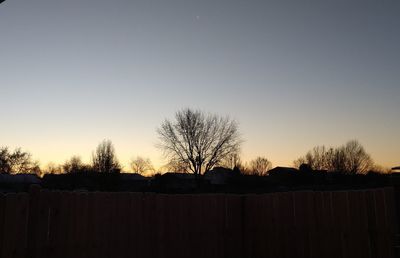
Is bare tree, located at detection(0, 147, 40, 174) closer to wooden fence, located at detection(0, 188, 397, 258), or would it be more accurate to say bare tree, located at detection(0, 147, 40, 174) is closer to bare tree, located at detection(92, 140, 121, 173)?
bare tree, located at detection(92, 140, 121, 173)

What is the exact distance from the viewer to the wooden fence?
7.20 meters

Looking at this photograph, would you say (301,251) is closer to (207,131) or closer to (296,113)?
(296,113)

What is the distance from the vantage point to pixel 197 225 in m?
10.5

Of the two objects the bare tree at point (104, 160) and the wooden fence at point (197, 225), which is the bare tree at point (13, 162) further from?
the wooden fence at point (197, 225)

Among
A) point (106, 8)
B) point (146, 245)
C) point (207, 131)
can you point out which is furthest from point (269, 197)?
point (207, 131)

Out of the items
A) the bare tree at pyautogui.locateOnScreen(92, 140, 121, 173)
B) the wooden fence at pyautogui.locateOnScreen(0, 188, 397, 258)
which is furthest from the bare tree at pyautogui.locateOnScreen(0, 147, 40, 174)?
the wooden fence at pyautogui.locateOnScreen(0, 188, 397, 258)

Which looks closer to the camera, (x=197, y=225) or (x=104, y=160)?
(x=197, y=225)

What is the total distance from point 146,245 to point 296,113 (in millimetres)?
12457

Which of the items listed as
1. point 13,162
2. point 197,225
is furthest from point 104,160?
point 197,225

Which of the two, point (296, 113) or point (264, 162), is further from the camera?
point (264, 162)

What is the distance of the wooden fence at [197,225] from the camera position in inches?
283

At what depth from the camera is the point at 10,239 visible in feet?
21.5

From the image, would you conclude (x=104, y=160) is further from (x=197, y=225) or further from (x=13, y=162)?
(x=197, y=225)

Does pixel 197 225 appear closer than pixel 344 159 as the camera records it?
Yes
